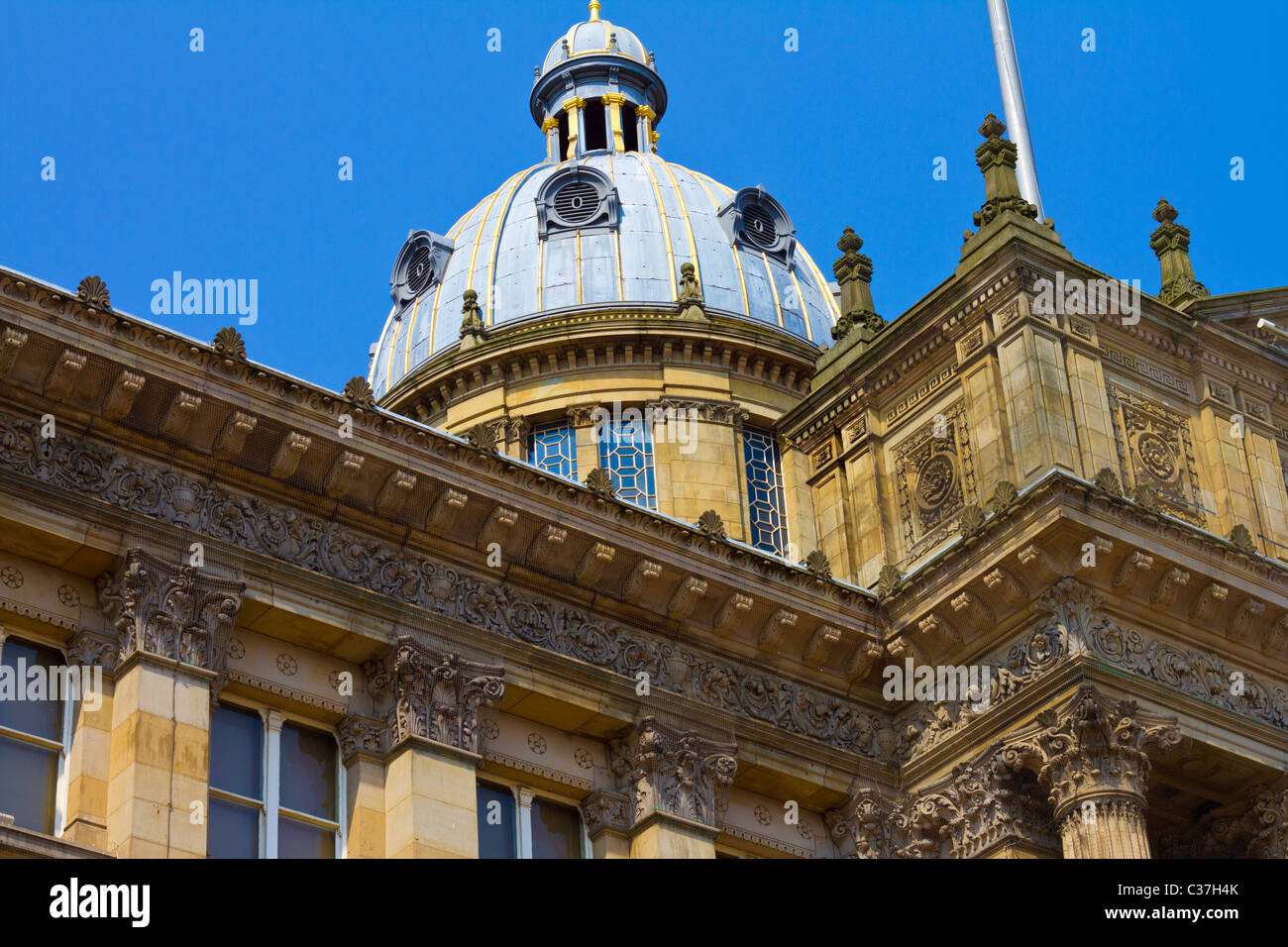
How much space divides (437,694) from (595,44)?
31.9m

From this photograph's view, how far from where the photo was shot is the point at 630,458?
43.6 meters

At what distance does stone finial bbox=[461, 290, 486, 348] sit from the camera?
4522 cm

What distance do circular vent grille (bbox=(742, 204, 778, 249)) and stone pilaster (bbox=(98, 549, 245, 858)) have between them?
2588 cm

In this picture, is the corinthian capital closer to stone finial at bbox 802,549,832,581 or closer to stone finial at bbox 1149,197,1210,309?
stone finial at bbox 802,549,832,581

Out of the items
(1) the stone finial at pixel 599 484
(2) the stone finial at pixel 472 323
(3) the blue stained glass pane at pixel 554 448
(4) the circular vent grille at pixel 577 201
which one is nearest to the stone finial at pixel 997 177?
(1) the stone finial at pixel 599 484

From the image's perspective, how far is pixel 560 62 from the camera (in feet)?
178

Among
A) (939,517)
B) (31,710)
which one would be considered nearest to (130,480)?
(31,710)

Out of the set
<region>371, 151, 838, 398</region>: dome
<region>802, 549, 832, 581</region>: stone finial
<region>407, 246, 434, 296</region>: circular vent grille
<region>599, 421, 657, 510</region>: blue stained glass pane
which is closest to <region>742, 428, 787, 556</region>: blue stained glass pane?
<region>599, 421, 657, 510</region>: blue stained glass pane

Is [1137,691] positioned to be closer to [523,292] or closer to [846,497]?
[846,497]

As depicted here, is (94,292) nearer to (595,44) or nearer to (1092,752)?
(1092,752)

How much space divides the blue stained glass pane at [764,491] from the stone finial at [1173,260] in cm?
1085

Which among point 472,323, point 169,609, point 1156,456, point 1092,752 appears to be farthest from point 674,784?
point 472,323

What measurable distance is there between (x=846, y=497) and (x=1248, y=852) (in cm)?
723

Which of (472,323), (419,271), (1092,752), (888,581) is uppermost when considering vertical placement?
(419,271)
